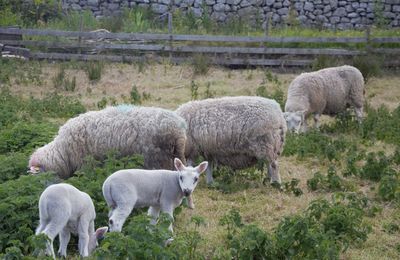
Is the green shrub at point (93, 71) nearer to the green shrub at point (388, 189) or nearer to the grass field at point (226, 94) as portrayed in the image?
the grass field at point (226, 94)

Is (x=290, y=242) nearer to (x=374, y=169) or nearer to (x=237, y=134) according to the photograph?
(x=237, y=134)

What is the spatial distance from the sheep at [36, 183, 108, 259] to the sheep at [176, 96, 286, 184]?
3000 millimetres

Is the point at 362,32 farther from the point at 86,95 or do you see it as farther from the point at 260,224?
the point at 260,224

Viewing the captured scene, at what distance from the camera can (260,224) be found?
25.9 feet

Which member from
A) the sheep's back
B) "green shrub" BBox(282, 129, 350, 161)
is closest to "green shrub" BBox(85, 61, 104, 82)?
"green shrub" BBox(282, 129, 350, 161)

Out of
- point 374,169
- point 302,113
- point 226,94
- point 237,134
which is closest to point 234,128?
point 237,134

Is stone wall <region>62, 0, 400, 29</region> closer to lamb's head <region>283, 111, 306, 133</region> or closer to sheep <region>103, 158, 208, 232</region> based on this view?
lamb's head <region>283, 111, 306, 133</region>

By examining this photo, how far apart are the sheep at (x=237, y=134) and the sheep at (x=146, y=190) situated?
1.97m

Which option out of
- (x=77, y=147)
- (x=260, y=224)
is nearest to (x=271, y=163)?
(x=260, y=224)

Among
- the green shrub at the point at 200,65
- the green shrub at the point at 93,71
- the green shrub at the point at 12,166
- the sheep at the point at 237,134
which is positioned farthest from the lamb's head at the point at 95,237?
the green shrub at the point at 200,65

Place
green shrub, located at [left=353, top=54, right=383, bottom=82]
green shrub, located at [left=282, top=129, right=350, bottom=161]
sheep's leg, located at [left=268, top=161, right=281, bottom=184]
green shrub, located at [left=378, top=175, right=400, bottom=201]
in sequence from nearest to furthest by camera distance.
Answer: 1. green shrub, located at [left=378, top=175, right=400, bottom=201]
2. sheep's leg, located at [left=268, top=161, right=281, bottom=184]
3. green shrub, located at [left=282, top=129, right=350, bottom=161]
4. green shrub, located at [left=353, top=54, right=383, bottom=82]

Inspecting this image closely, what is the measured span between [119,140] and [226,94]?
7.54 meters

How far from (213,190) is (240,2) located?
15.2 metres

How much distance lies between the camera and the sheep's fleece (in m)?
8.60
